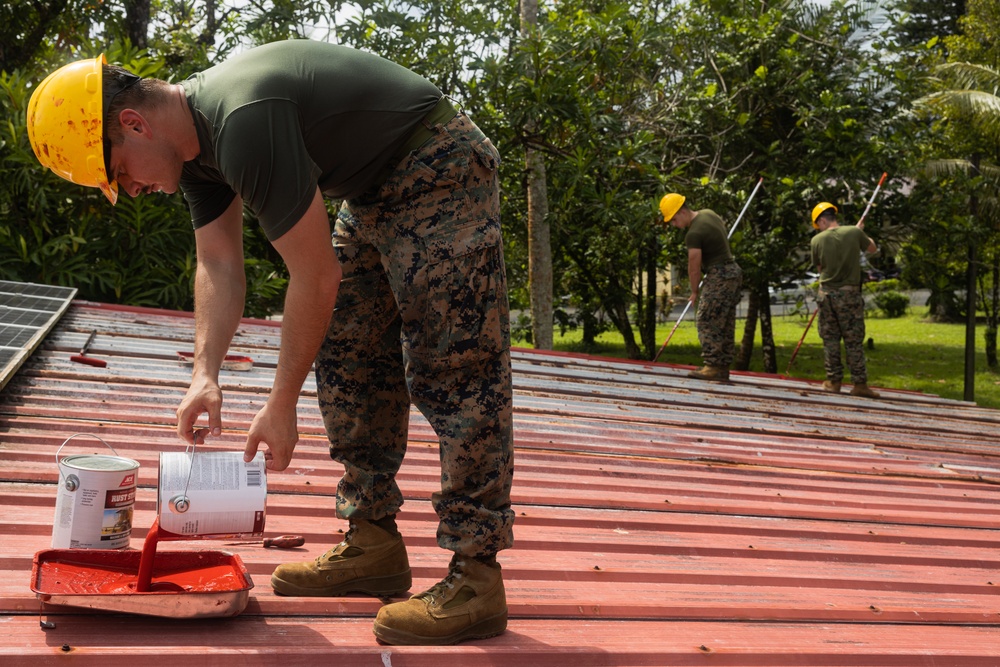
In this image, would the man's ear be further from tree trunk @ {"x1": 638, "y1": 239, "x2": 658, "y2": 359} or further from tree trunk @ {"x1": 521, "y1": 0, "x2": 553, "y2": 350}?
tree trunk @ {"x1": 638, "y1": 239, "x2": 658, "y2": 359}

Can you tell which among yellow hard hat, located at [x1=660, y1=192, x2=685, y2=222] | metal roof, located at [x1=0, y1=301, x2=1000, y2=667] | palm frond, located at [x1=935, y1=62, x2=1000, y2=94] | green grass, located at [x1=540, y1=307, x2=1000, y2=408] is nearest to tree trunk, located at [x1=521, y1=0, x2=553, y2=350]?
yellow hard hat, located at [x1=660, y1=192, x2=685, y2=222]

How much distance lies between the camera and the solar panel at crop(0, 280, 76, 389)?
4395mm

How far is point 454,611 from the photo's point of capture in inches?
90.6

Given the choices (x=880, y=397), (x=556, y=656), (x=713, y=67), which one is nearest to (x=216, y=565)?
(x=556, y=656)

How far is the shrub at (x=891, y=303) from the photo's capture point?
30.2 m

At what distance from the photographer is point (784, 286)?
17016 millimetres

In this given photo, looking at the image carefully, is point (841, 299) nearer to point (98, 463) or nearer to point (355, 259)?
point (355, 259)

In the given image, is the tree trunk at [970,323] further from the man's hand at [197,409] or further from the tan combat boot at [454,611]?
the man's hand at [197,409]

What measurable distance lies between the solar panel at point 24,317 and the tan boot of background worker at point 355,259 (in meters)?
2.06

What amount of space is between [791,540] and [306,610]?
194 cm

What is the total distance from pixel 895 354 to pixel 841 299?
14076 mm

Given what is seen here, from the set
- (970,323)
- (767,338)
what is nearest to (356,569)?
(970,323)

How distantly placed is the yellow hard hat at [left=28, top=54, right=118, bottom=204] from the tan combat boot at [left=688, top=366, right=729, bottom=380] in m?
6.76

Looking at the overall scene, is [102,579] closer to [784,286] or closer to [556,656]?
[556,656]
